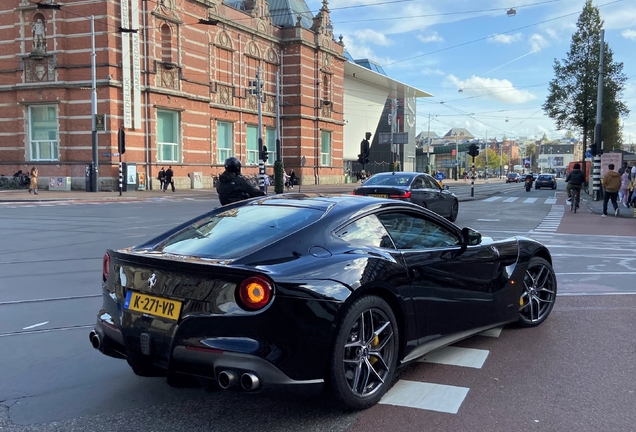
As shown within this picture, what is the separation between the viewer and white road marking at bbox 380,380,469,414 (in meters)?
3.75

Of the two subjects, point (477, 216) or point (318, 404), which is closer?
point (318, 404)

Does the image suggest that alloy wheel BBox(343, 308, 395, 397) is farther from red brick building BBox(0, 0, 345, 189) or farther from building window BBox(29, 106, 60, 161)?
building window BBox(29, 106, 60, 161)

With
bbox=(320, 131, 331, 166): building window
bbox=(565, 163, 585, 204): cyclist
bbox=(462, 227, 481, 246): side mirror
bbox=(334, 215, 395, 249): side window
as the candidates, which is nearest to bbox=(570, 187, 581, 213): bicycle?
bbox=(565, 163, 585, 204): cyclist

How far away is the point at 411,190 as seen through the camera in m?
14.8

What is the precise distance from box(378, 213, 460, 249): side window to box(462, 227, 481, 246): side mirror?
75 mm

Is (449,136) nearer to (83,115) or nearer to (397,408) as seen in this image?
(83,115)

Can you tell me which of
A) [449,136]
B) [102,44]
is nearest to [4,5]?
[102,44]

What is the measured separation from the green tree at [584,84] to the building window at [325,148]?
19804 mm

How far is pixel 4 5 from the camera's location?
116ft

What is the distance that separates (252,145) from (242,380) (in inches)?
1800

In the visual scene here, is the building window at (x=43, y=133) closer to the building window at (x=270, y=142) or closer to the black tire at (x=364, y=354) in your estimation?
the building window at (x=270, y=142)

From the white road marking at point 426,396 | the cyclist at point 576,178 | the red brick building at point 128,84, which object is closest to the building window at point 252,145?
the red brick building at point 128,84

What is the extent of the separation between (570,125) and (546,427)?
46366 millimetres

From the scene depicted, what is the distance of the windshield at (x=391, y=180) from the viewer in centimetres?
1511
